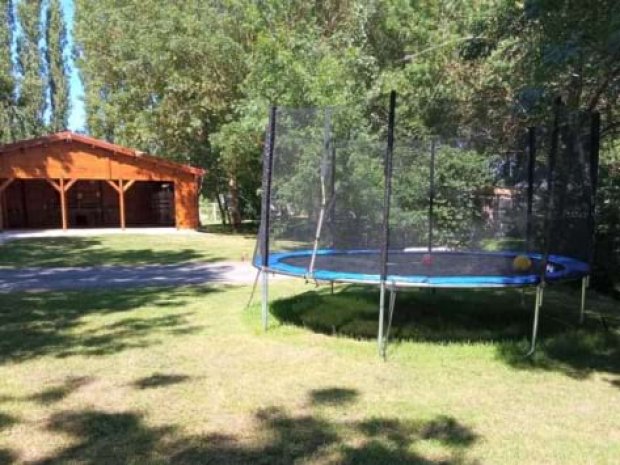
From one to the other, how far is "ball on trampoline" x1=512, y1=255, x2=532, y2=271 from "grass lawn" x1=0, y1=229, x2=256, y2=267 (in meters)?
7.14

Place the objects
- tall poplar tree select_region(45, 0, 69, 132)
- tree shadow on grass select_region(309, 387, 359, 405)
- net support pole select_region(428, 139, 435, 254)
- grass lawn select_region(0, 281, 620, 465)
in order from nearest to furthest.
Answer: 1. grass lawn select_region(0, 281, 620, 465)
2. tree shadow on grass select_region(309, 387, 359, 405)
3. net support pole select_region(428, 139, 435, 254)
4. tall poplar tree select_region(45, 0, 69, 132)

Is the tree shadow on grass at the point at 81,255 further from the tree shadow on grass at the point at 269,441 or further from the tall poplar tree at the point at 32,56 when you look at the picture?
the tall poplar tree at the point at 32,56

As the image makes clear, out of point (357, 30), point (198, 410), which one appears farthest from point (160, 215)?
point (198, 410)

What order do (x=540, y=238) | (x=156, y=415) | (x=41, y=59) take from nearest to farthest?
1. (x=156, y=415)
2. (x=540, y=238)
3. (x=41, y=59)

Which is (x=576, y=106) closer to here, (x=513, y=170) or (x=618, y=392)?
(x=513, y=170)

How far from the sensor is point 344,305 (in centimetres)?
689

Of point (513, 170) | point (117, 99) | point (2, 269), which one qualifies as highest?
point (117, 99)

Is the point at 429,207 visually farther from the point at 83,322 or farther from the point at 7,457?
the point at 7,457

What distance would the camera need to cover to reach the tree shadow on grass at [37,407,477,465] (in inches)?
116

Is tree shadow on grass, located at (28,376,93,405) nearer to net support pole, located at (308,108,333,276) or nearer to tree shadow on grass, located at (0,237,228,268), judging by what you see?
net support pole, located at (308,108,333,276)

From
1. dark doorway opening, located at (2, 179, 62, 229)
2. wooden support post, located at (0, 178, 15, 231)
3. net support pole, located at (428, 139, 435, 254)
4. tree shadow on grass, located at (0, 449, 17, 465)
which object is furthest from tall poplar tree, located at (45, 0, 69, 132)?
tree shadow on grass, located at (0, 449, 17, 465)

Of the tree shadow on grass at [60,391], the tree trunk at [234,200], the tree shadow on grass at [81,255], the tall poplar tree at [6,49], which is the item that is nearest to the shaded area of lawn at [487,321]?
the tree shadow on grass at [60,391]

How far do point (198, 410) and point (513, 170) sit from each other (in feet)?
19.2

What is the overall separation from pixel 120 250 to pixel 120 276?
495 centimetres
